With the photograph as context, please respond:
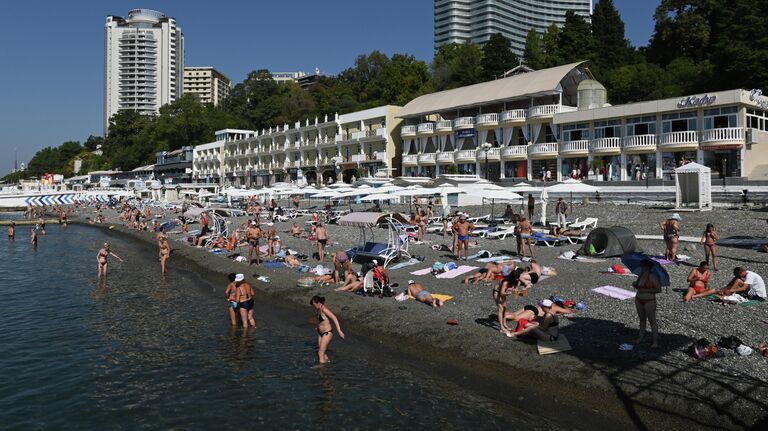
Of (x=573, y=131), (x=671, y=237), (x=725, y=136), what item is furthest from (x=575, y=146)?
(x=671, y=237)

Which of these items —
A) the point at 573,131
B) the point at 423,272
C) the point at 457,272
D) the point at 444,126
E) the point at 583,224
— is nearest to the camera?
the point at 457,272

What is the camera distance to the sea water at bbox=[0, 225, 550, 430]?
8.77 meters

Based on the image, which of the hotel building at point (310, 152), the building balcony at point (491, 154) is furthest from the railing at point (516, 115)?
the hotel building at point (310, 152)

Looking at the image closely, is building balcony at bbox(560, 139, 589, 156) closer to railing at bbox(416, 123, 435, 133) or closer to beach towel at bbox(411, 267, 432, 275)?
railing at bbox(416, 123, 435, 133)

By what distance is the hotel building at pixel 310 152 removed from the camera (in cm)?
5700

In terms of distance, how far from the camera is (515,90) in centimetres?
4416

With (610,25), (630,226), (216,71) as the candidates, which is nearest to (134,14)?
(216,71)

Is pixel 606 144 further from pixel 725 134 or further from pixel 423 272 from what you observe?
pixel 423 272

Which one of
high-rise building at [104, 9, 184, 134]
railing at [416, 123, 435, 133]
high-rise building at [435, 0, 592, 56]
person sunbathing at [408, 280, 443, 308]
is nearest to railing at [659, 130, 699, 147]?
railing at [416, 123, 435, 133]

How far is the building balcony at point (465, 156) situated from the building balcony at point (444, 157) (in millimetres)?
553

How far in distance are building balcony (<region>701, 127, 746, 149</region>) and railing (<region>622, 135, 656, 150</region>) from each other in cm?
321

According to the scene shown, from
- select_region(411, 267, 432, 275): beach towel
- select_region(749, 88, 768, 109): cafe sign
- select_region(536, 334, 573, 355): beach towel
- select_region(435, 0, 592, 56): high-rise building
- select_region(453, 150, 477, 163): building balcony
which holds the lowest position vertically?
select_region(536, 334, 573, 355): beach towel

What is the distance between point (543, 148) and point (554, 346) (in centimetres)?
3222

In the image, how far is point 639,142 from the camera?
3481cm
